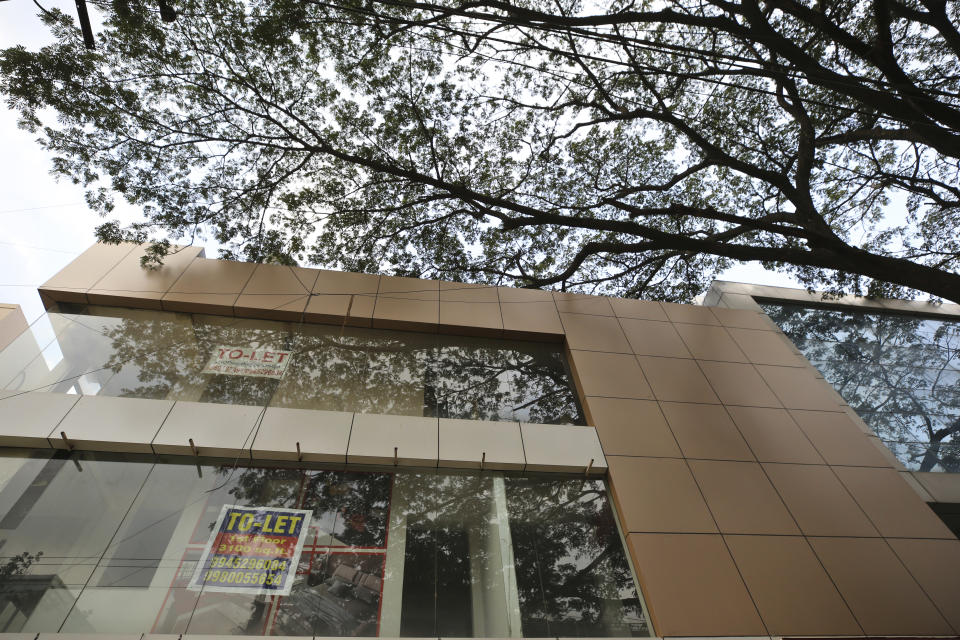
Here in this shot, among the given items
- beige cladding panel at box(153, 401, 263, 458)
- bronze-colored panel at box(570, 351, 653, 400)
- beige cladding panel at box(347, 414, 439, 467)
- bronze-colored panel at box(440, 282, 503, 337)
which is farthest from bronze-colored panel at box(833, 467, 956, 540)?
beige cladding panel at box(153, 401, 263, 458)

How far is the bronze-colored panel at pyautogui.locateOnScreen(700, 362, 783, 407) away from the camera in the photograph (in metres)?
7.95

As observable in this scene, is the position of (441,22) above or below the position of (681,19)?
above

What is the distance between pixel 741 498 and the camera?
639 cm

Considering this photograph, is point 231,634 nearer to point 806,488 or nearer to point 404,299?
point 404,299

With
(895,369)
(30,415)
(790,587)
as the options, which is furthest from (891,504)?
(30,415)

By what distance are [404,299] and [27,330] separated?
5630mm

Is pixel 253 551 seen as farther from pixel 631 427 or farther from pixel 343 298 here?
pixel 631 427

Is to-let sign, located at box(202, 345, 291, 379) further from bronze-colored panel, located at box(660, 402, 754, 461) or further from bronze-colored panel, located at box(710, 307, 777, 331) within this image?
bronze-colored panel, located at box(710, 307, 777, 331)

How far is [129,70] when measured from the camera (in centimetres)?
800

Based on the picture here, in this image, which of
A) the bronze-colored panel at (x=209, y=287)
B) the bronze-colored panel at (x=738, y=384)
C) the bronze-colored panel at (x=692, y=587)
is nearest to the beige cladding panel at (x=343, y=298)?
the bronze-colored panel at (x=209, y=287)

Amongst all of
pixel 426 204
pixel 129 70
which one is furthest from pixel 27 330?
pixel 426 204

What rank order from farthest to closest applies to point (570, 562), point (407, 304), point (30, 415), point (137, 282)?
1. point (407, 304)
2. point (137, 282)
3. point (30, 415)
4. point (570, 562)

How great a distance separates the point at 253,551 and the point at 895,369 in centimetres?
1243

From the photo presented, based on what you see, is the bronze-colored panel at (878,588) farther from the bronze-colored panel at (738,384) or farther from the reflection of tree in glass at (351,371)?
the reflection of tree in glass at (351,371)
